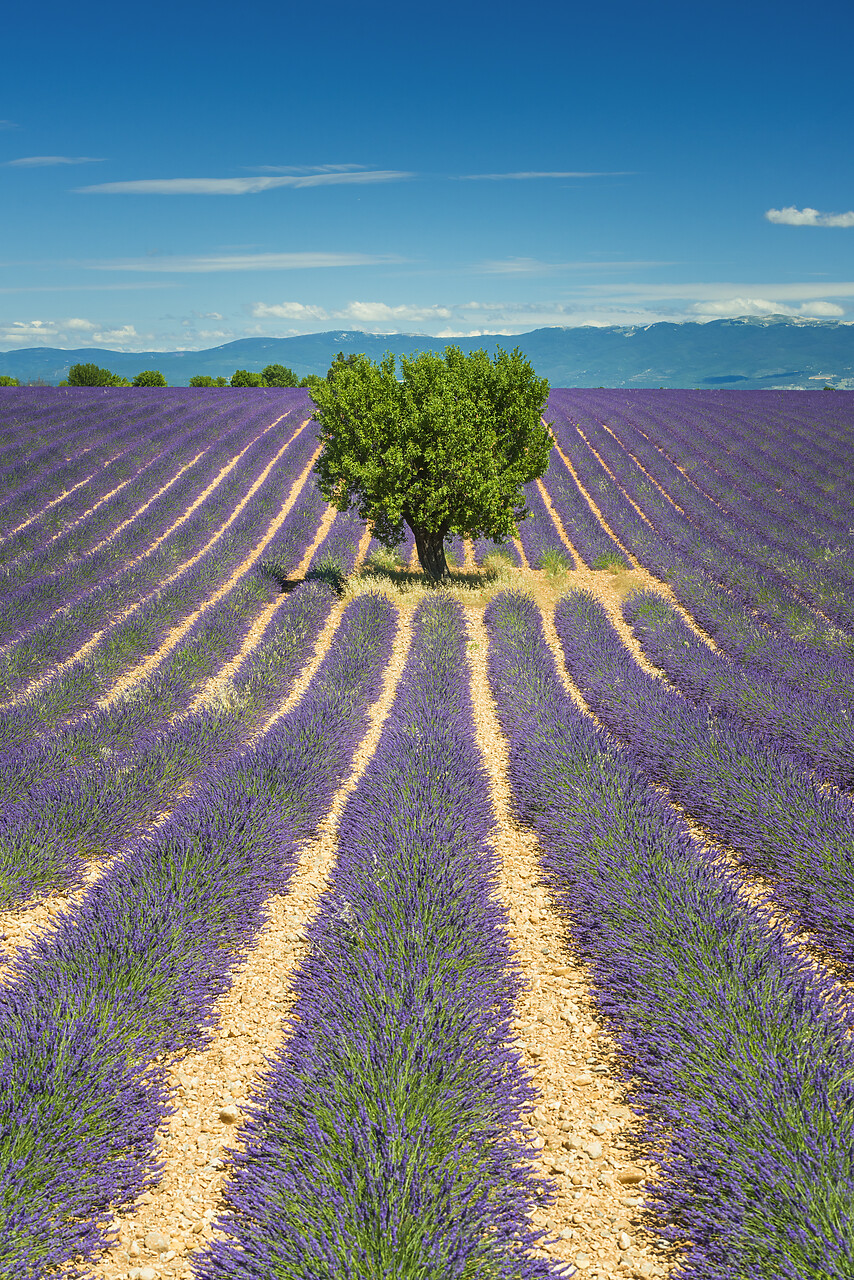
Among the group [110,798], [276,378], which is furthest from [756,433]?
[276,378]

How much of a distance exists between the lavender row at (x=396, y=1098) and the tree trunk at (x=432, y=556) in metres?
8.62

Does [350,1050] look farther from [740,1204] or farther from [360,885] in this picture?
[740,1204]

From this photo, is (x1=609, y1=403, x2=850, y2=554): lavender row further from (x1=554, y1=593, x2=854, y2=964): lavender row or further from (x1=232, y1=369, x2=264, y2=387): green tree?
(x1=232, y1=369, x2=264, y2=387): green tree

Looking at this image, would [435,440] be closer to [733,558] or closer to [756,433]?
[733,558]

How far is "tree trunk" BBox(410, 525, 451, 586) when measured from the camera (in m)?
12.5

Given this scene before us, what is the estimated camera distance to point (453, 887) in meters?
3.88

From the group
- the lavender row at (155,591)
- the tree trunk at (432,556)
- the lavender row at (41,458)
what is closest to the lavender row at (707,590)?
the tree trunk at (432,556)

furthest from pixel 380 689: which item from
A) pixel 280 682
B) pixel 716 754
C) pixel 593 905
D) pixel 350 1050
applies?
pixel 350 1050

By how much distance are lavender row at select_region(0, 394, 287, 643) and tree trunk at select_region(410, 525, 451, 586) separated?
532 centimetres

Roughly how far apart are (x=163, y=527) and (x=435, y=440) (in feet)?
27.0

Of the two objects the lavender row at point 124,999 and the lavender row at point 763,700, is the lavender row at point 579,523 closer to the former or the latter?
the lavender row at point 763,700

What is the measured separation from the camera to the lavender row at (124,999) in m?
2.30

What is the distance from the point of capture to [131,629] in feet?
31.6

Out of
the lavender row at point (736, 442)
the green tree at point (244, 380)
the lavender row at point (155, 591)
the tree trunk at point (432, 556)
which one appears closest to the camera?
the lavender row at point (155, 591)
